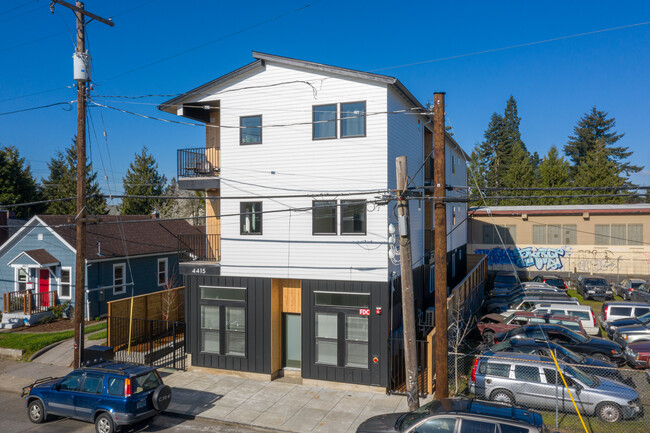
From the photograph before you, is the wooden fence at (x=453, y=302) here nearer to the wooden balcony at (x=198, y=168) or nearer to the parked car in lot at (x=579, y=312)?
the parked car in lot at (x=579, y=312)

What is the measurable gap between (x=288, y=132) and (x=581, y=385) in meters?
11.9

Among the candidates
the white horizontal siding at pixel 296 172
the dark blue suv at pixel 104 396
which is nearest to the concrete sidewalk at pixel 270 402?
the dark blue suv at pixel 104 396

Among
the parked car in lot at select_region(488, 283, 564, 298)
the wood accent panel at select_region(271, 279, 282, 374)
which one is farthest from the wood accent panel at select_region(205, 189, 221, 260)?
the parked car in lot at select_region(488, 283, 564, 298)

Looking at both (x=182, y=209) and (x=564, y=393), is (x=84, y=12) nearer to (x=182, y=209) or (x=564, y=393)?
(x=564, y=393)

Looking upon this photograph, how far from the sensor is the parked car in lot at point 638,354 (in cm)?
1625

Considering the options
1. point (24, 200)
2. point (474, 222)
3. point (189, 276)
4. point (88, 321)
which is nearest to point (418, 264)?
point (189, 276)

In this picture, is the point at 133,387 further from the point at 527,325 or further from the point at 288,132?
the point at 527,325

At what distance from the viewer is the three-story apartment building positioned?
15.5m

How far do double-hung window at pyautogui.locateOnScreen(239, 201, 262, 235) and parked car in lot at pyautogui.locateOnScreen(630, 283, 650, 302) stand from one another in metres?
23.5

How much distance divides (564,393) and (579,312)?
10106 millimetres

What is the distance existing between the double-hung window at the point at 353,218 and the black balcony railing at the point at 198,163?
5717mm

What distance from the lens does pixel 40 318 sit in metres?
24.7

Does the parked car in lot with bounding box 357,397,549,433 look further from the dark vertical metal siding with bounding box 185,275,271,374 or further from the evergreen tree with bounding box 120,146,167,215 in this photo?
the evergreen tree with bounding box 120,146,167,215

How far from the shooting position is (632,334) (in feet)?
61.1
